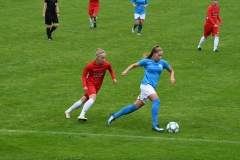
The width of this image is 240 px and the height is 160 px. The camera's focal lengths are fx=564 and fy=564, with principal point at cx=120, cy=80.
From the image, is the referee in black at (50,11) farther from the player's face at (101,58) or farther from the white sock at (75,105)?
the player's face at (101,58)

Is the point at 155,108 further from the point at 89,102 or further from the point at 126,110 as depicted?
the point at 89,102

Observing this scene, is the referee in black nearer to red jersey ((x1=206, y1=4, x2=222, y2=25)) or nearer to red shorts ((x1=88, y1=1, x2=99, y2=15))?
red shorts ((x1=88, y1=1, x2=99, y2=15))

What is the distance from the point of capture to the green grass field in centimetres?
1370

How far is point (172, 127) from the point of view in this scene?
48.4 ft

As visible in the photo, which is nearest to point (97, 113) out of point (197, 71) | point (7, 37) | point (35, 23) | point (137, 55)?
point (197, 71)

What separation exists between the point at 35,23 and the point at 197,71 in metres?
12.4

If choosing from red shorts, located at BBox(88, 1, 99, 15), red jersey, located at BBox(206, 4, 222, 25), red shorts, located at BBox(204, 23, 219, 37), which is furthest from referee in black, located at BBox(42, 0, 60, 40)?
red jersey, located at BBox(206, 4, 222, 25)

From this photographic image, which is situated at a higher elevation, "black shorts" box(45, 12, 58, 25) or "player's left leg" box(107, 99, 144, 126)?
"black shorts" box(45, 12, 58, 25)

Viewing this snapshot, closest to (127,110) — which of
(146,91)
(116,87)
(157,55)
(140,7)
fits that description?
(146,91)

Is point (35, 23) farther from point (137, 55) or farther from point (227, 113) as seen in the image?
point (227, 113)

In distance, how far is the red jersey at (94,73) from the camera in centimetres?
1572

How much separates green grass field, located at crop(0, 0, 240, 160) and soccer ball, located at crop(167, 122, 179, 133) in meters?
0.17

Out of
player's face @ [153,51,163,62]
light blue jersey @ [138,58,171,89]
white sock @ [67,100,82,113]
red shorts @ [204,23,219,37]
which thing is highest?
player's face @ [153,51,163,62]

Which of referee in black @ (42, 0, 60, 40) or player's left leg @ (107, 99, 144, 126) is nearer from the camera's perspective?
player's left leg @ (107, 99, 144, 126)
